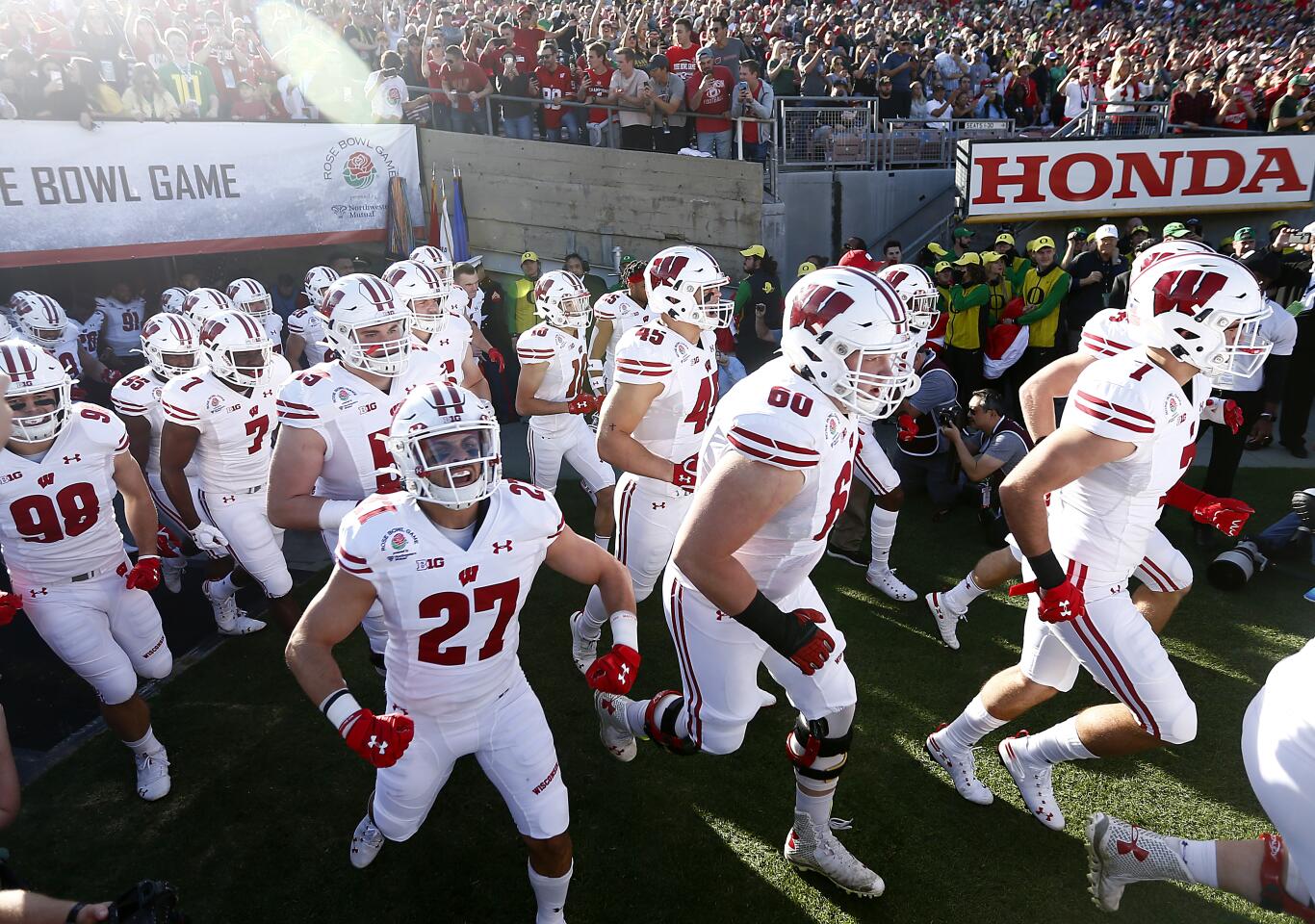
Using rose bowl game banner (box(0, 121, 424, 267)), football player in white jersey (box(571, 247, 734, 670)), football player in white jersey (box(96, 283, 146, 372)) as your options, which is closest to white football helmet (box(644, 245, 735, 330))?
football player in white jersey (box(571, 247, 734, 670))

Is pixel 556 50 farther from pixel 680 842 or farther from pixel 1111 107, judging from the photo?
pixel 680 842

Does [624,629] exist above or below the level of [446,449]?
below

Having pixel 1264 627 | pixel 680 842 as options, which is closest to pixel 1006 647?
pixel 1264 627

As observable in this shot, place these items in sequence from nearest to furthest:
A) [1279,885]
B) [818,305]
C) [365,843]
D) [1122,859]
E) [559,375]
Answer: [1279,885] < [818,305] < [1122,859] < [365,843] < [559,375]

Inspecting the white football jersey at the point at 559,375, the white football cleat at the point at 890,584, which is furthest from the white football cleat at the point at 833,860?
the white football jersey at the point at 559,375

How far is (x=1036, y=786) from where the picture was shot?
4.23m

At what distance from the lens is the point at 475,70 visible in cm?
1309

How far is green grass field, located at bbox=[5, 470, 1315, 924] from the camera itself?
3.92 meters

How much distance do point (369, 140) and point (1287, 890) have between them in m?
12.7

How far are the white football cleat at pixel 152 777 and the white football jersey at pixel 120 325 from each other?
7.30 metres

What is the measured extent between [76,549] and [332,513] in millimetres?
1408

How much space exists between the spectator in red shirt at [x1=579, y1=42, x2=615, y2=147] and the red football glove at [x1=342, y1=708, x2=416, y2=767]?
35.7 feet

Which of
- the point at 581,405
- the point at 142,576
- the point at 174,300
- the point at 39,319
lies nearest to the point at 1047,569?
the point at 581,405

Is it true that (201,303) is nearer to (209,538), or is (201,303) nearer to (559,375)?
(209,538)
